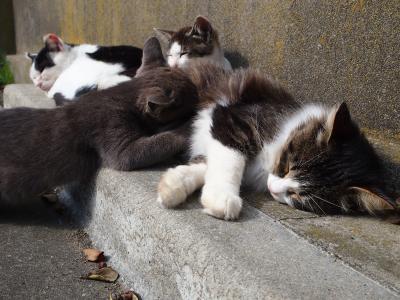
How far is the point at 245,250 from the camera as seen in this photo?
66.0 inches

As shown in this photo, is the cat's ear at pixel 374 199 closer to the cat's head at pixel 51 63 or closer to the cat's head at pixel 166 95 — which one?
the cat's head at pixel 166 95

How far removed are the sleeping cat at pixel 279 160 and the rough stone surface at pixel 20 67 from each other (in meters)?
5.71

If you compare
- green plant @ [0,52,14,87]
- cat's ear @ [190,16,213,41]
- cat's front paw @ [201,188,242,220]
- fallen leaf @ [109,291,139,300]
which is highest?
cat's ear @ [190,16,213,41]

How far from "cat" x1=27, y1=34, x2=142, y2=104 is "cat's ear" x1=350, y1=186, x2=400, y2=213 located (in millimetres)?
2550

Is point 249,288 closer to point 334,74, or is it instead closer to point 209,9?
point 334,74

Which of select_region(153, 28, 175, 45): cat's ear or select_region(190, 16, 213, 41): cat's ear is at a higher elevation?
select_region(190, 16, 213, 41): cat's ear

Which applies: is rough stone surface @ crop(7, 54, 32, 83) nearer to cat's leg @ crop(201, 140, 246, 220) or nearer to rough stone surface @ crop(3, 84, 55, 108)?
rough stone surface @ crop(3, 84, 55, 108)

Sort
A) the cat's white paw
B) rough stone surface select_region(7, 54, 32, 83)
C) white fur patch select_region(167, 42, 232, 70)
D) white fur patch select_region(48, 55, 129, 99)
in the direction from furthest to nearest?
rough stone surface select_region(7, 54, 32, 83) → white fur patch select_region(48, 55, 129, 99) → white fur patch select_region(167, 42, 232, 70) → the cat's white paw

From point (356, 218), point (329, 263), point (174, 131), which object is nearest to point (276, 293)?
point (329, 263)

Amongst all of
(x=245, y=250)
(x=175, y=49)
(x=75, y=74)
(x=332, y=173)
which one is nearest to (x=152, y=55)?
(x=175, y=49)

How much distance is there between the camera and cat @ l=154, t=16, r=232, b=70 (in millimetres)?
4121

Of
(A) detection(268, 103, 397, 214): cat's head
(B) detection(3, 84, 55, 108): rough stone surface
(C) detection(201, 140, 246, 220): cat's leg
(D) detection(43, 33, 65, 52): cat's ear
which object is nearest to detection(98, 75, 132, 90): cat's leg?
(B) detection(3, 84, 55, 108): rough stone surface

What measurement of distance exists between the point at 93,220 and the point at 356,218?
57.7 inches

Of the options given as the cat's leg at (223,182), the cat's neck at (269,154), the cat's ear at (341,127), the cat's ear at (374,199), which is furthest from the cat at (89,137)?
the cat's ear at (374,199)
